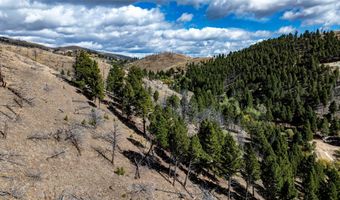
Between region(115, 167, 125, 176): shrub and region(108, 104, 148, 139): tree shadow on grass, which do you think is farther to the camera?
region(108, 104, 148, 139): tree shadow on grass

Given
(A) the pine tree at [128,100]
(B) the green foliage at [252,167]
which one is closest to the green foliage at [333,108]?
(B) the green foliage at [252,167]

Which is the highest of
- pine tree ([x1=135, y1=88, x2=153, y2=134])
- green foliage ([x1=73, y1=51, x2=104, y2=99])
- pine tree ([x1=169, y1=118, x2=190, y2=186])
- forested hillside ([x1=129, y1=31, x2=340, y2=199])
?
green foliage ([x1=73, y1=51, x2=104, y2=99])

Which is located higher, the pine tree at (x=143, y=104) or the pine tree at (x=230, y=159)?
the pine tree at (x=143, y=104)

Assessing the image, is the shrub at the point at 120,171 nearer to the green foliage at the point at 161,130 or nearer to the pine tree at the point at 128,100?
the green foliage at the point at 161,130

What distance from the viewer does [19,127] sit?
54.9m

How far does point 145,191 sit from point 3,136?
22.5m

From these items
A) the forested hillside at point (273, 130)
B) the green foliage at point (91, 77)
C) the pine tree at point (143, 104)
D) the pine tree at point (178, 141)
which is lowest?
the forested hillside at point (273, 130)

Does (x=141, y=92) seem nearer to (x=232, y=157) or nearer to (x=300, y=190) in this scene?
(x=232, y=157)

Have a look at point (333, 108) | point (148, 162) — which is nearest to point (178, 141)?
point (148, 162)

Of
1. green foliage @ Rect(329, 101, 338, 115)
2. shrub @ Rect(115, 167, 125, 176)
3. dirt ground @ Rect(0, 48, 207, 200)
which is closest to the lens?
dirt ground @ Rect(0, 48, 207, 200)

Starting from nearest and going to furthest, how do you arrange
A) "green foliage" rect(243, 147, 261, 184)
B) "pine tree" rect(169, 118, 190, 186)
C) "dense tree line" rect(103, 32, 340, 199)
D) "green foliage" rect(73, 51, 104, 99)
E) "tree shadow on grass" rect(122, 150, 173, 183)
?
"pine tree" rect(169, 118, 190, 186) < "tree shadow on grass" rect(122, 150, 173, 183) < "dense tree line" rect(103, 32, 340, 199) < "green foliage" rect(243, 147, 261, 184) < "green foliage" rect(73, 51, 104, 99)

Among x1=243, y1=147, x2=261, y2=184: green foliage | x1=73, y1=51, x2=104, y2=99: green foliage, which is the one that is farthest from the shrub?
x1=73, y1=51, x2=104, y2=99: green foliage

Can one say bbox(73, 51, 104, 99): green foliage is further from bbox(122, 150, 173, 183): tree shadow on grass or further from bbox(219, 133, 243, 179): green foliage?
bbox(219, 133, 243, 179): green foliage

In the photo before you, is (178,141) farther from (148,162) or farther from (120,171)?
(120,171)
